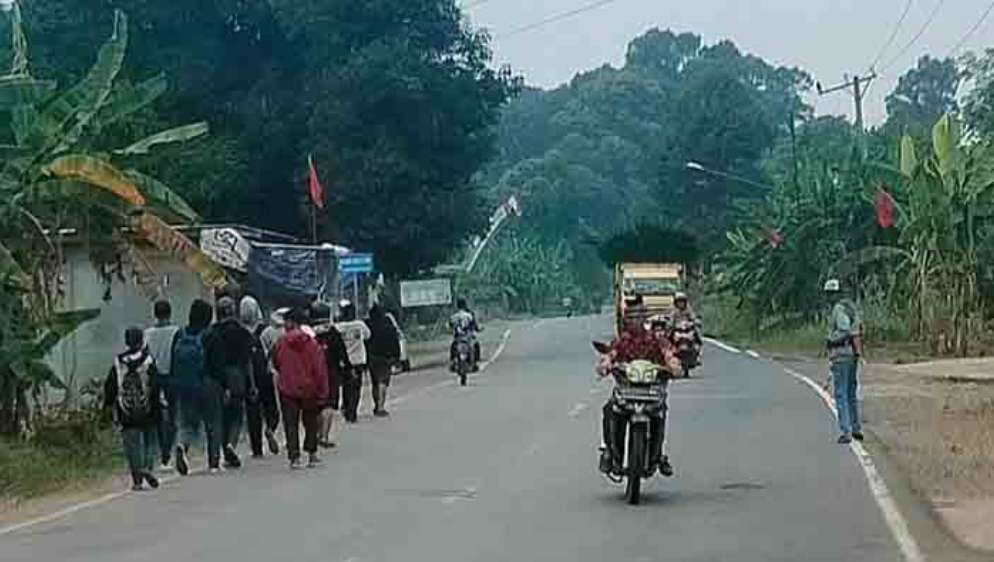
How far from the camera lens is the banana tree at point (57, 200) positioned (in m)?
23.6

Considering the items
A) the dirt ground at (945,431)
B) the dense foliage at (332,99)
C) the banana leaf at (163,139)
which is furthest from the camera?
the dense foliage at (332,99)

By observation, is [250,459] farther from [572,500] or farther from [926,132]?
[926,132]

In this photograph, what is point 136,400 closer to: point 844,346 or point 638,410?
point 638,410

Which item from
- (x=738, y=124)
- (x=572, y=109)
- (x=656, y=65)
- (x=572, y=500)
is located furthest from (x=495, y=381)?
(x=656, y=65)

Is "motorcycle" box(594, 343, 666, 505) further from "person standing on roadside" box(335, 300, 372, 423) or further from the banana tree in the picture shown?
"person standing on roadside" box(335, 300, 372, 423)

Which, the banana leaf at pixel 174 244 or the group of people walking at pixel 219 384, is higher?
the banana leaf at pixel 174 244

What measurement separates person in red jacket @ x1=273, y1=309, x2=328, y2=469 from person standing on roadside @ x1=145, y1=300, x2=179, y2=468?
45.9 inches

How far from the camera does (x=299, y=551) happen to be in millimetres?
14117

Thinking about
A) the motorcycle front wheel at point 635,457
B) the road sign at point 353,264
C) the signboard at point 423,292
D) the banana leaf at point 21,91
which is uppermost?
the banana leaf at point 21,91

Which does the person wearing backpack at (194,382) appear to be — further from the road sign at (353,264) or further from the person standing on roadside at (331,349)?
the road sign at (353,264)

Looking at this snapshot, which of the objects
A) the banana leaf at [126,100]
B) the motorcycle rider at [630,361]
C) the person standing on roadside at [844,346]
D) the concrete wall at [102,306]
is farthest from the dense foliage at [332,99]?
the motorcycle rider at [630,361]

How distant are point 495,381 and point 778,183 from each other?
1194 inches

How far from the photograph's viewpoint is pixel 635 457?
659 inches

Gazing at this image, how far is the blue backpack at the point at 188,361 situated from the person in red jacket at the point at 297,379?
0.88 m
